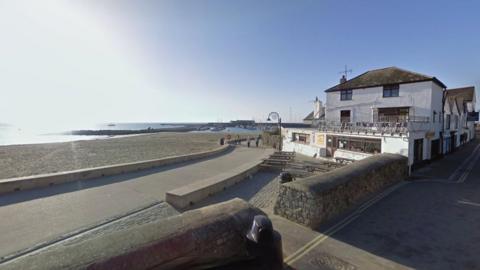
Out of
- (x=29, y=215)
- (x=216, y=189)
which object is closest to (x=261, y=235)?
(x=216, y=189)

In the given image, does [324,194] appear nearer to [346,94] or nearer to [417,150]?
[417,150]

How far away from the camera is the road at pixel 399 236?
5172 mm

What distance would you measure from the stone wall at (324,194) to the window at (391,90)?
41.3ft

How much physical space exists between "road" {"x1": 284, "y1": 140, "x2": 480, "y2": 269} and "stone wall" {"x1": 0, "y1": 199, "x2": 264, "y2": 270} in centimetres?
166

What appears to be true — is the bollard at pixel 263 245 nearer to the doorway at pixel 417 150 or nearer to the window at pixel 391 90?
the doorway at pixel 417 150

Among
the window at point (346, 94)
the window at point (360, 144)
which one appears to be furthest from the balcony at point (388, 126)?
the window at point (346, 94)

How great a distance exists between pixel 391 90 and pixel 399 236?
55.7ft

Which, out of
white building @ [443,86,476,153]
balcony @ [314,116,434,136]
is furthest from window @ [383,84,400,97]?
white building @ [443,86,476,153]

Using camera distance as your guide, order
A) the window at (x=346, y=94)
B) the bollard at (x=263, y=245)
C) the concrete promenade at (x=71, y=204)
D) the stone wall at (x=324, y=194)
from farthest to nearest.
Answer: the window at (x=346, y=94) < the stone wall at (x=324, y=194) < the concrete promenade at (x=71, y=204) < the bollard at (x=263, y=245)

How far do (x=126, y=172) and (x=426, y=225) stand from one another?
531 inches

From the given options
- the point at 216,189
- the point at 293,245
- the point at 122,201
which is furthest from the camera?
the point at 216,189

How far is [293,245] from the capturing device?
5.88m

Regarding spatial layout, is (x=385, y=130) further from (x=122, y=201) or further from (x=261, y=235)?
(x=122, y=201)

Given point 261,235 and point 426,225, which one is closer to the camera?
point 261,235
